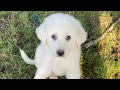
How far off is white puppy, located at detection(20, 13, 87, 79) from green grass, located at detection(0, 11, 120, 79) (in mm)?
448

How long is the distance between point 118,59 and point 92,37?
0.40m

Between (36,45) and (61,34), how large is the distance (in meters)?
0.94

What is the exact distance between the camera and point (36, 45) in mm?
4160

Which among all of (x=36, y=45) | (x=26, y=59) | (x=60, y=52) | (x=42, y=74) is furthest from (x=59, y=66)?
(x=36, y=45)

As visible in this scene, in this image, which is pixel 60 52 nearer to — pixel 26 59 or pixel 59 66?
pixel 59 66

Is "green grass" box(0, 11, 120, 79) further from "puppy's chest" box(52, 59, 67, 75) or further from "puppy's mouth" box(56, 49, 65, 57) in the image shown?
"puppy's mouth" box(56, 49, 65, 57)

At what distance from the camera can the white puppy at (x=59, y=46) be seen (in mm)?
3264

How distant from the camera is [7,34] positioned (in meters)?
4.25

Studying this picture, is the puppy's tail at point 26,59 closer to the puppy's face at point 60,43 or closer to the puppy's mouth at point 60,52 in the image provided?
the puppy's face at point 60,43

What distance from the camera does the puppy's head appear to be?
127 inches
